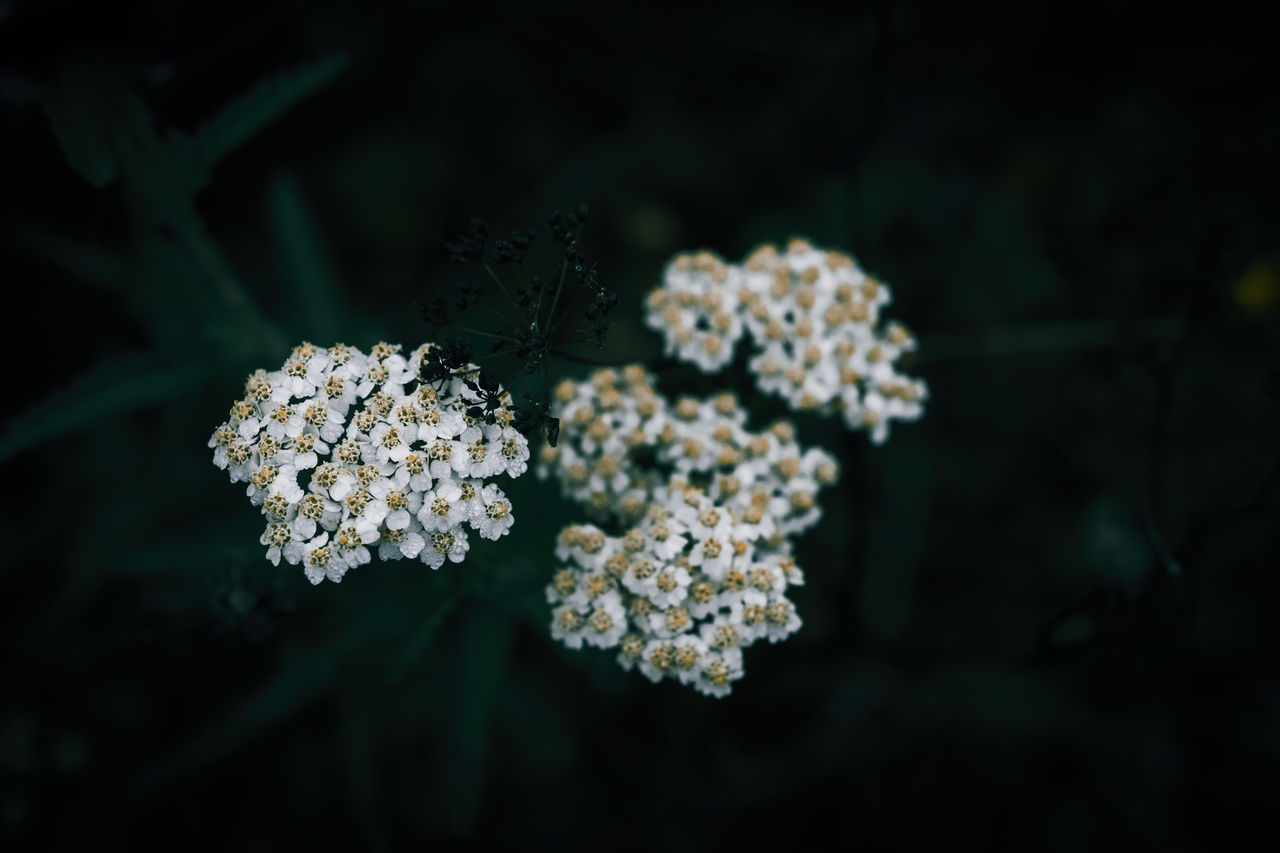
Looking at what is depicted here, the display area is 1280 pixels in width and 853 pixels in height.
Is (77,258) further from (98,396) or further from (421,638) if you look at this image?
(421,638)

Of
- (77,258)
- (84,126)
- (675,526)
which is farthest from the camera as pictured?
(77,258)

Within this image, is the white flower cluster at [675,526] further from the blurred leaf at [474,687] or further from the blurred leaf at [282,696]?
the blurred leaf at [282,696]

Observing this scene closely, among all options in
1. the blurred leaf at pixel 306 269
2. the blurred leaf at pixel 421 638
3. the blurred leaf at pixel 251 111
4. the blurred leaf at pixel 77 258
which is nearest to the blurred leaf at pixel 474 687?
the blurred leaf at pixel 421 638

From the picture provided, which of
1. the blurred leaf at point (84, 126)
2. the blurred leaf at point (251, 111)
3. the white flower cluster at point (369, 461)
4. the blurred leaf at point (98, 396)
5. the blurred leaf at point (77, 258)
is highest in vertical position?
the blurred leaf at point (77, 258)

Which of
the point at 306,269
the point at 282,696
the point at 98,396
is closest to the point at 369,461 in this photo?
the point at 98,396

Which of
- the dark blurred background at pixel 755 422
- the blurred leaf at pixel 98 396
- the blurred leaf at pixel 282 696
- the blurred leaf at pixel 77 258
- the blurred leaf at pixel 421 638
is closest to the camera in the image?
the blurred leaf at pixel 421 638

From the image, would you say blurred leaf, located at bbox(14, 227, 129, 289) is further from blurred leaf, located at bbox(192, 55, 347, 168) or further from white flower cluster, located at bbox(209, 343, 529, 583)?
white flower cluster, located at bbox(209, 343, 529, 583)
